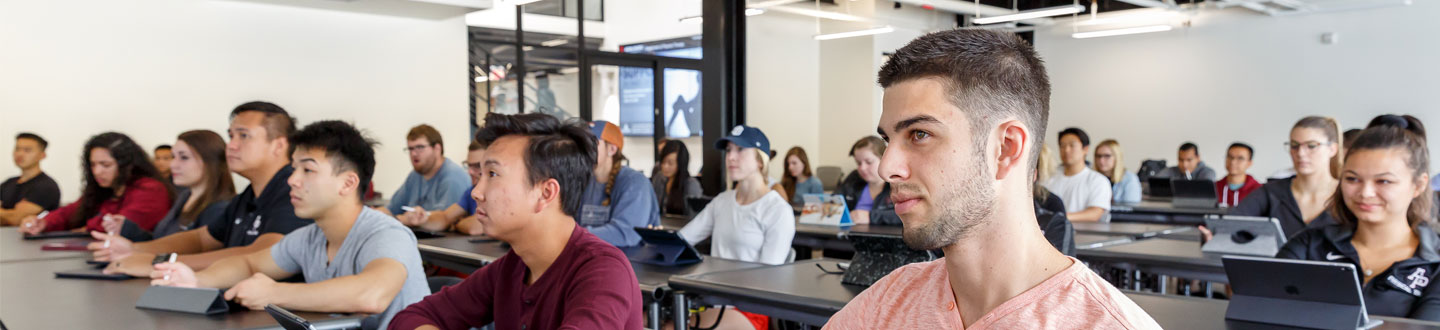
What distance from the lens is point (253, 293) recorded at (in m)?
2.53

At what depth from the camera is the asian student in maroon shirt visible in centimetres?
212

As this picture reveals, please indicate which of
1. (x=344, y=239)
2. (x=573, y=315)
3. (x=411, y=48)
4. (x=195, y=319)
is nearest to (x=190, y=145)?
(x=344, y=239)

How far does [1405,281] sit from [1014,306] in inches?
85.3

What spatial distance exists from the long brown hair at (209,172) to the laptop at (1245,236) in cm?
414

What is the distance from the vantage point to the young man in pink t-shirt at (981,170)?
104 cm

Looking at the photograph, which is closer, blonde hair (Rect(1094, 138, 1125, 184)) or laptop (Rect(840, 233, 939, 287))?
laptop (Rect(840, 233, 939, 287))

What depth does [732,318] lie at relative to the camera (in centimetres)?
366

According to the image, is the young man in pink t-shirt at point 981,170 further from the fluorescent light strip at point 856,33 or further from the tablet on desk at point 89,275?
the fluorescent light strip at point 856,33

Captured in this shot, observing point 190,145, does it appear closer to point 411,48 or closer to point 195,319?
point 195,319

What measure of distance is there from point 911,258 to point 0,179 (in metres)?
7.15

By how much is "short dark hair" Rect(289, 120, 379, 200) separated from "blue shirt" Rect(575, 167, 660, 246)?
4.51 feet

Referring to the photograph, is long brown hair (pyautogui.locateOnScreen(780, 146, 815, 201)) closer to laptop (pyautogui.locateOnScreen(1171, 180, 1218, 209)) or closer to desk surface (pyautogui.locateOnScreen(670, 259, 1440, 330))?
laptop (pyautogui.locateOnScreen(1171, 180, 1218, 209))

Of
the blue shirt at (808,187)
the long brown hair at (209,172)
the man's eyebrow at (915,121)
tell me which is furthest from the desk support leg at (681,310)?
the blue shirt at (808,187)

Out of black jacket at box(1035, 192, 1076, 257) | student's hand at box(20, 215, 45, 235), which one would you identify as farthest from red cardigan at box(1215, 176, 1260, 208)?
student's hand at box(20, 215, 45, 235)
